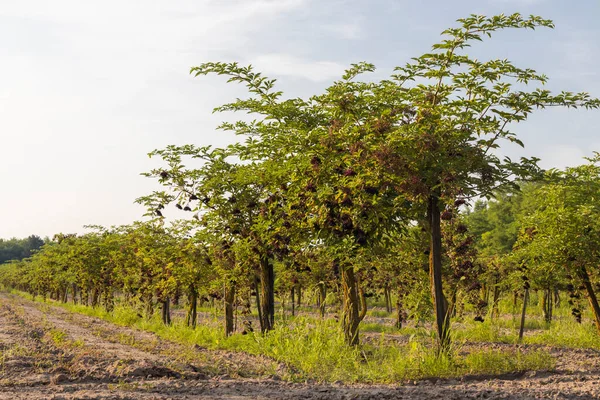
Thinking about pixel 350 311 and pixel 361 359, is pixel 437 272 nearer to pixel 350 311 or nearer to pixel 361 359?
pixel 361 359

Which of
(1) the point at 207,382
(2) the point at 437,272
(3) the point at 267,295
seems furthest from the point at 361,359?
(3) the point at 267,295

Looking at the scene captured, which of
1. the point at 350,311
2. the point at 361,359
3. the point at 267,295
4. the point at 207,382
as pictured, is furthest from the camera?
the point at 267,295

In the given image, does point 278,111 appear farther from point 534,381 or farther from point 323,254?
point 534,381

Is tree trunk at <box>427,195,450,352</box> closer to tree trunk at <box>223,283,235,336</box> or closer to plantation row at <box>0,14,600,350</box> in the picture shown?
plantation row at <box>0,14,600,350</box>

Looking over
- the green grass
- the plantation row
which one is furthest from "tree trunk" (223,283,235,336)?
the green grass

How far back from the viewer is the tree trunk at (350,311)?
1062cm

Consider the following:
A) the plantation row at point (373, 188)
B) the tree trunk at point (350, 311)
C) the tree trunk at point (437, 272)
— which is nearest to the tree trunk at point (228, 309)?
the plantation row at point (373, 188)

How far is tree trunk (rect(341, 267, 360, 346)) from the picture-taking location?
1062 centimetres

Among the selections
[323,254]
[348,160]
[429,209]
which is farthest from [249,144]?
[429,209]

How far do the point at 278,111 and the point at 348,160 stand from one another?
8.83ft

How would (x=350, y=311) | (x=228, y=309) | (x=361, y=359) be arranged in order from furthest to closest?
(x=228, y=309) < (x=350, y=311) < (x=361, y=359)

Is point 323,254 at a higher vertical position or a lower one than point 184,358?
higher

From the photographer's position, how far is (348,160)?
8.95 metres

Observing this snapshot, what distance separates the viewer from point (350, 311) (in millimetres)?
10797
